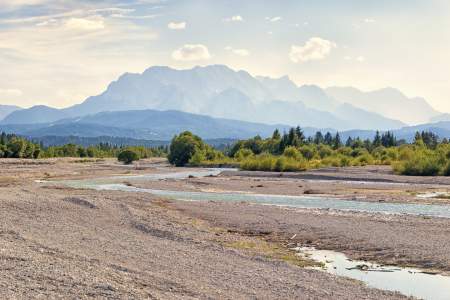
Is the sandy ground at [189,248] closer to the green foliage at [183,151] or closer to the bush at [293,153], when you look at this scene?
the bush at [293,153]

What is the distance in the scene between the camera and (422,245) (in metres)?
18.0

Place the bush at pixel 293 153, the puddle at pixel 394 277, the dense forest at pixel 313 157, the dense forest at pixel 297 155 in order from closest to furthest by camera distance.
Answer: the puddle at pixel 394 277
the dense forest at pixel 313 157
the dense forest at pixel 297 155
the bush at pixel 293 153

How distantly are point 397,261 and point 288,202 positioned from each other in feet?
66.2

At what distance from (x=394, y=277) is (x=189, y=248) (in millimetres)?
7836

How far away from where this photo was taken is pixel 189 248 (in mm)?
17406

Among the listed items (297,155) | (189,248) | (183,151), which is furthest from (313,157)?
(189,248)

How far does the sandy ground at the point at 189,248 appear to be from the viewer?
11453mm

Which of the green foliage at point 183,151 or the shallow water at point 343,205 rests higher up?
the green foliage at point 183,151

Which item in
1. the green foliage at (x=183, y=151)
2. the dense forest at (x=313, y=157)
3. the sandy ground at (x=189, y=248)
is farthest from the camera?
the green foliage at (x=183, y=151)

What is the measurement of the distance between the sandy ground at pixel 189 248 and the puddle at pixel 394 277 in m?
0.85

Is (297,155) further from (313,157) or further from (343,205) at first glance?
(343,205)

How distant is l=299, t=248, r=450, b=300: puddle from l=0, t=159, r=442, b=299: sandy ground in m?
0.85

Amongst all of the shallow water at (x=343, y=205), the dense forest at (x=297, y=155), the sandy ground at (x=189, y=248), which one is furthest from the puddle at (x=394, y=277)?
the dense forest at (x=297, y=155)

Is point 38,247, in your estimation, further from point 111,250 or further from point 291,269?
point 291,269
